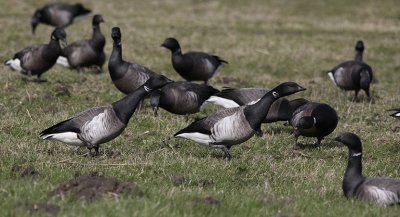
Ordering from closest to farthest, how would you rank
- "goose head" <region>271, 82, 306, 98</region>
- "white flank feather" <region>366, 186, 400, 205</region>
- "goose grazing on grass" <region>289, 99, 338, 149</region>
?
"white flank feather" <region>366, 186, 400, 205</region> < "goose head" <region>271, 82, 306, 98</region> < "goose grazing on grass" <region>289, 99, 338, 149</region>

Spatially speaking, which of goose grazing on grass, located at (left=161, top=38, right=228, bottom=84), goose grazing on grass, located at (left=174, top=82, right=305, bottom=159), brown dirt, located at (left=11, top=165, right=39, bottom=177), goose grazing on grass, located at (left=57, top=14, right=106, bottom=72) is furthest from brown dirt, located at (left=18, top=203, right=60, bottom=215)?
goose grazing on grass, located at (left=57, top=14, right=106, bottom=72)

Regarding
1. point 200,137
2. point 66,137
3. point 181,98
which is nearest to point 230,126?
point 200,137

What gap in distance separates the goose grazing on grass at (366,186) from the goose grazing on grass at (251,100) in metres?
4.50

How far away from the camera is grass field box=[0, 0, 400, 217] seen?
8510 mm

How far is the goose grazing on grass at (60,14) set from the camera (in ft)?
99.0

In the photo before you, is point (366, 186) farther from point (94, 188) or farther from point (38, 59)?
point (38, 59)

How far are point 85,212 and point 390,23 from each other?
1162 inches

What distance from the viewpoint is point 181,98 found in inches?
609

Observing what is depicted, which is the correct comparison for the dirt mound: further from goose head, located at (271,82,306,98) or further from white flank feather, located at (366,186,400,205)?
goose head, located at (271,82,306,98)

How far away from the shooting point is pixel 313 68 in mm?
24312

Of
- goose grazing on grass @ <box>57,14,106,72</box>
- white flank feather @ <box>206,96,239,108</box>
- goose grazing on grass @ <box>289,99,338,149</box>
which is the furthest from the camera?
goose grazing on grass @ <box>57,14,106,72</box>

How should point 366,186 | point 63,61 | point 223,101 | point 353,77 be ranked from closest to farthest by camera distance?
point 366,186, point 223,101, point 353,77, point 63,61

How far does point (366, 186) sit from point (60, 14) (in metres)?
A: 23.5

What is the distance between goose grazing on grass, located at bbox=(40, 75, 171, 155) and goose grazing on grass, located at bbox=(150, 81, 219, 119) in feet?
12.9
